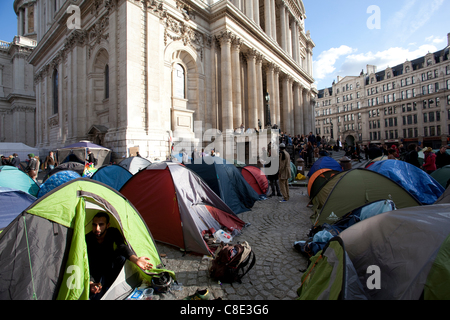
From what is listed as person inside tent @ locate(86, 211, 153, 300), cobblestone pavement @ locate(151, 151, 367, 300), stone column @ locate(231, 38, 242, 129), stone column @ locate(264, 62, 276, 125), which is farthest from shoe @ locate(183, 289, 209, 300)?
stone column @ locate(264, 62, 276, 125)

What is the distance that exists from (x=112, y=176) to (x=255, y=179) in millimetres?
5558

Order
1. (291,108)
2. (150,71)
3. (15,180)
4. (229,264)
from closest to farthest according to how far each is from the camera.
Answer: (229,264), (15,180), (150,71), (291,108)

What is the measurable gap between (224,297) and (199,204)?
2267 mm

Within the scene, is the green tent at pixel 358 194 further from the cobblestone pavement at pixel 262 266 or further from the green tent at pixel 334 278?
the green tent at pixel 334 278

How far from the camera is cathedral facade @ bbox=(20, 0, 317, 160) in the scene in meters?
14.5

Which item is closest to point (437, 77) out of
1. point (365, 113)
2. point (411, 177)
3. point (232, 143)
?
point (365, 113)

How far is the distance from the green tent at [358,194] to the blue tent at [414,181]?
3.36 feet

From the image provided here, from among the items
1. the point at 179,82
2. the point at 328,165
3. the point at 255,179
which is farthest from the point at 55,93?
the point at 328,165

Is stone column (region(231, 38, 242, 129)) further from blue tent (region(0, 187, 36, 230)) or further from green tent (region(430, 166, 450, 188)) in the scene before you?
blue tent (region(0, 187, 36, 230))

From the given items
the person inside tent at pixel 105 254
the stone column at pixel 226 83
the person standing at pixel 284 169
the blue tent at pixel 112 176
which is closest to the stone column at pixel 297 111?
the stone column at pixel 226 83

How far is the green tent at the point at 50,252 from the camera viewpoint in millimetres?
2221

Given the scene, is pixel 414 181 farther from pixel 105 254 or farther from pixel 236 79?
pixel 236 79

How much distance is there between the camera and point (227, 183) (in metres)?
7.19
